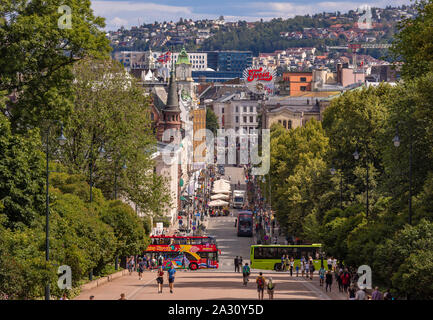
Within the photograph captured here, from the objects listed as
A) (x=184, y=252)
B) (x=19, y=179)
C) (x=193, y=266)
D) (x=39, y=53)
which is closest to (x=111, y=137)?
(x=184, y=252)

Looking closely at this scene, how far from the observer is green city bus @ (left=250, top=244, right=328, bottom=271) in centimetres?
6994

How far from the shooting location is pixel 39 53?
149 ft

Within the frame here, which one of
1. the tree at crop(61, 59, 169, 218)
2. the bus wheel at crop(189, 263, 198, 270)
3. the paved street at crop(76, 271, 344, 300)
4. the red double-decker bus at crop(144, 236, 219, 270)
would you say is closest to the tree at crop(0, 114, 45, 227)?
the paved street at crop(76, 271, 344, 300)

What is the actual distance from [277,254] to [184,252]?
696 centimetres

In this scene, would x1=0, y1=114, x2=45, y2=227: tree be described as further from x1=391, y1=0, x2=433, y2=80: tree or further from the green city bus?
the green city bus

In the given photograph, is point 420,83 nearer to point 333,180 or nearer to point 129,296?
point 129,296

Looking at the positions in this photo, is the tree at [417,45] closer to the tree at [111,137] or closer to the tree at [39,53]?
the tree at [39,53]

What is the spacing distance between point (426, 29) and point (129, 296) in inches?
851

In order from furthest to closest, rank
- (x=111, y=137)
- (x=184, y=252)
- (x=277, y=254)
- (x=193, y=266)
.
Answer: (x=277, y=254), (x=193, y=266), (x=184, y=252), (x=111, y=137)

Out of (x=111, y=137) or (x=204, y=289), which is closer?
(x=204, y=289)

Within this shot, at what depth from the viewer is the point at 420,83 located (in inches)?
1821

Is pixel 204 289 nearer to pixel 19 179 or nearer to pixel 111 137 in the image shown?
pixel 19 179

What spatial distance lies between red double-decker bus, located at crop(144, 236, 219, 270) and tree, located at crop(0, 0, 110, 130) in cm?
2478

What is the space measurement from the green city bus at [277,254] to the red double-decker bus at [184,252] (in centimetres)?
308
